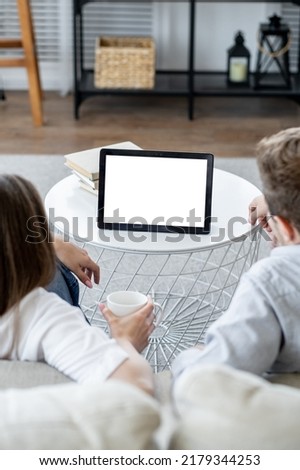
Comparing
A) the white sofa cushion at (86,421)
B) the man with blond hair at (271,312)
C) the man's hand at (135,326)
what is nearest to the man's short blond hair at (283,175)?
the man with blond hair at (271,312)

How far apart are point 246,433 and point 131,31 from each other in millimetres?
3314

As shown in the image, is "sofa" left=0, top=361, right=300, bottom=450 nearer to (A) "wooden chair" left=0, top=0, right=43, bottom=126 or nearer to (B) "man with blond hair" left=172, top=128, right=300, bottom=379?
(B) "man with blond hair" left=172, top=128, right=300, bottom=379

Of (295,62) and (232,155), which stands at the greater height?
(295,62)

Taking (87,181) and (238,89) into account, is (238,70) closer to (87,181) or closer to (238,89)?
(238,89)

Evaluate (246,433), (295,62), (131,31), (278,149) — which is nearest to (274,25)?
(295,62)

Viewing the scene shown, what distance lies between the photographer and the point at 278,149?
1.37 m

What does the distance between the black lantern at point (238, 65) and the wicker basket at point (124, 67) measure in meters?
0.36

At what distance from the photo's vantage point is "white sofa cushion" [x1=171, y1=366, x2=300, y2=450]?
34.1 inches

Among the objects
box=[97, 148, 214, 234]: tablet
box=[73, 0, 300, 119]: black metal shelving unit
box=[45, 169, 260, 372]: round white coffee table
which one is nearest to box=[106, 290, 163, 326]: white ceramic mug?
box=[45, 169, 260, 372]: round white coffee table

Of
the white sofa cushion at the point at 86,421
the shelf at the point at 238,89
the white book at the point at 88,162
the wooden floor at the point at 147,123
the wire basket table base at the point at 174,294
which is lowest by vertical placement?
the wire basket table base at the point at 174,294

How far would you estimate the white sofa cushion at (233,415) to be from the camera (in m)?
0.87

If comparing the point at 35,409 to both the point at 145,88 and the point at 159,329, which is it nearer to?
the point at 159,329

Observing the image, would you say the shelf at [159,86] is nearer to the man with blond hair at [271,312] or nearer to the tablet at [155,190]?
the tablet at [155,190]

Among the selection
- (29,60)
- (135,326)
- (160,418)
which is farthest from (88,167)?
(29,60)
